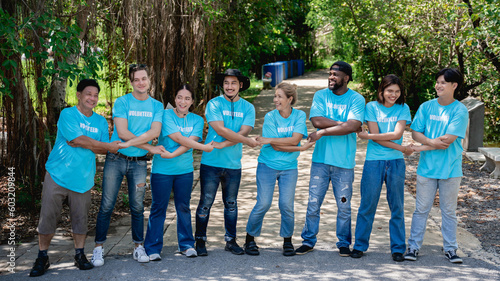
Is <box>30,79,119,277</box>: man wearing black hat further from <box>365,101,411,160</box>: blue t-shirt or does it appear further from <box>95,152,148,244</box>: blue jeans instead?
<box>365,101,411,160</box>: blue t-shirt

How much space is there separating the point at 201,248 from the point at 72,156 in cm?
147

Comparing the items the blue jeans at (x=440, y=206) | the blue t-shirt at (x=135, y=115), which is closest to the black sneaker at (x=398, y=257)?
the blue jeans at (x=440, y=206)

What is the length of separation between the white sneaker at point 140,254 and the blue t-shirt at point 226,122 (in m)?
1.00

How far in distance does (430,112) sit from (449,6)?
714cm

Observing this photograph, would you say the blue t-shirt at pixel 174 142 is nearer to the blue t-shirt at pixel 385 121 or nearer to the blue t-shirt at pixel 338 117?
the blue t-shirt at pixel 338 117

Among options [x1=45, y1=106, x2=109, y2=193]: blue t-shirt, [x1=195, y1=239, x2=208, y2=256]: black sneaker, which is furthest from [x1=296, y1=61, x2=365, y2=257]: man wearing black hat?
[x1=45, y1=106, x2=109, y2=193]: blue t-shirt

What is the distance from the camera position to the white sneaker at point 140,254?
14.8 ft

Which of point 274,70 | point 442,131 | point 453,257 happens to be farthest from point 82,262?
point 274,70

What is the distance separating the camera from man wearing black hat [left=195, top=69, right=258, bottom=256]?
4.68 metres

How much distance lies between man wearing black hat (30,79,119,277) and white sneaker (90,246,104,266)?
0.07 metres

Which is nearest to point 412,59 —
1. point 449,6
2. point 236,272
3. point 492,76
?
point 492,76

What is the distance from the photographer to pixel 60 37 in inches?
185

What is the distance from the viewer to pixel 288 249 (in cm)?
472

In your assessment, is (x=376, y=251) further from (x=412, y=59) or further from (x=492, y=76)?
(x=412, y=59)
